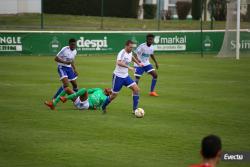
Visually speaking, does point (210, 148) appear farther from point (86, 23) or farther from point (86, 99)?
point (86, 23)

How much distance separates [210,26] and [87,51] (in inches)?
417

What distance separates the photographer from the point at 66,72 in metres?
21.3

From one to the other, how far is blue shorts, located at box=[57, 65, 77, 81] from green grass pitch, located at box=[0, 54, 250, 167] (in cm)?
96

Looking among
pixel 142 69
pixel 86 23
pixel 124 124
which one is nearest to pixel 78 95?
pixel 124 124

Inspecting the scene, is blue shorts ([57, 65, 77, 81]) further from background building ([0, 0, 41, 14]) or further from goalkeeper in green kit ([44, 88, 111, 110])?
background building ([0, 0, 41, 14])

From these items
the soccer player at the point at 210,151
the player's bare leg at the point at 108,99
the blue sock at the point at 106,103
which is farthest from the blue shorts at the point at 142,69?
the soccer player at the point at 210,151

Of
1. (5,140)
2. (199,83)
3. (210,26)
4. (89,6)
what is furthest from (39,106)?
(89,6)

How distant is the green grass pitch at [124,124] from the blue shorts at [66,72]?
0.96 m

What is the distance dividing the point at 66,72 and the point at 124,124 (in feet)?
14.5

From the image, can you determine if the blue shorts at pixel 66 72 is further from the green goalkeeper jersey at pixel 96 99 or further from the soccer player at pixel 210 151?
the soccer player at pixel 210 151

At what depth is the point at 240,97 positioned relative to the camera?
23.5 metres

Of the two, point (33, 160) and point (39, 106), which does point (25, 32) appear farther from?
point (33, 160)

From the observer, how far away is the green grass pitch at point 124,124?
1353cm

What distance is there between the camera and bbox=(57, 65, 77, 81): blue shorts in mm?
21188
